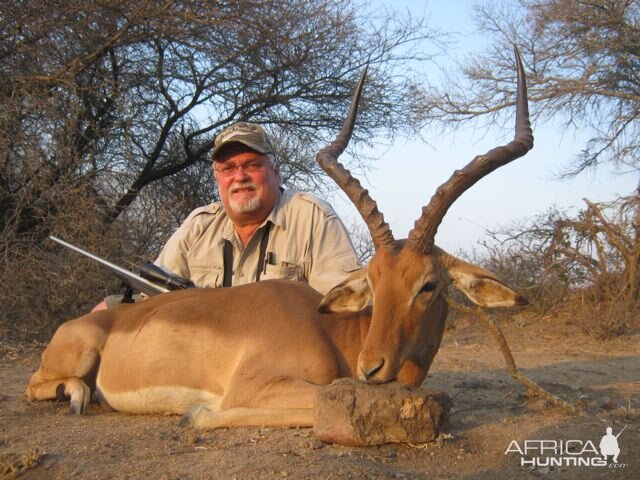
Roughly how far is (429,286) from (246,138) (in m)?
2.64

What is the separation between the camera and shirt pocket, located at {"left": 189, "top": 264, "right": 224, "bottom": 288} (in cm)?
637

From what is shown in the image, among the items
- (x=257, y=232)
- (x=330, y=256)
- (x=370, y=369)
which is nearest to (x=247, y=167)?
(x=257, y=232)

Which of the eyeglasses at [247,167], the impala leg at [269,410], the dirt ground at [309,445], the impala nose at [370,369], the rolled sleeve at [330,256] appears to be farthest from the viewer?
the eyeglasses at [247,167]

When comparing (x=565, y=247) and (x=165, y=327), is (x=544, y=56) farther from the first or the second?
(x=165, y=327)

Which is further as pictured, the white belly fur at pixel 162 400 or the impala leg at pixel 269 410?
the white belly fur at pixel 162 400

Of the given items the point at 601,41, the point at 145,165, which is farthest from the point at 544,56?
the point at 145,165

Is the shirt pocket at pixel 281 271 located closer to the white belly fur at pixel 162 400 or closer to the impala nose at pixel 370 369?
the white belly fur at pixel 162 400

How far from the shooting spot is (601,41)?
45.5ft

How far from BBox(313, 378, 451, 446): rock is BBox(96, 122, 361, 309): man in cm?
232

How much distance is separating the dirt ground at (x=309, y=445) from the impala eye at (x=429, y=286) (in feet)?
2.58

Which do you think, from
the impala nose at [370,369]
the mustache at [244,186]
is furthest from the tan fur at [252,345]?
the mustache at [244,186]

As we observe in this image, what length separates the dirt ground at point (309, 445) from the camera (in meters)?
3.40

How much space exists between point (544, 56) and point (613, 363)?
8.30m

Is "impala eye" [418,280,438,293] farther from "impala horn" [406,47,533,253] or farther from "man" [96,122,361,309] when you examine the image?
"man" [96,122,361,309]
